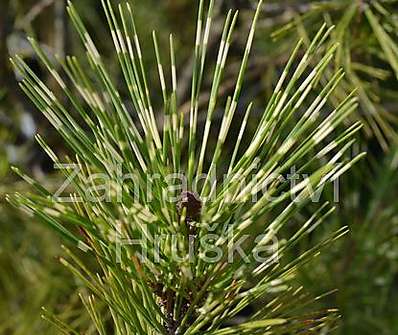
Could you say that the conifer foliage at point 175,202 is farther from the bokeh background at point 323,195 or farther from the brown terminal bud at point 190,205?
the bokeh background at point 323,195

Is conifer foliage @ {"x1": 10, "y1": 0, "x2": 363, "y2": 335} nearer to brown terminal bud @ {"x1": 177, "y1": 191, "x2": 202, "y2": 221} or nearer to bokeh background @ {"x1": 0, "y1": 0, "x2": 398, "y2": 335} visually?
brown terminal bud @ {"x1": 177, "y1": 191, "x2": 202, "y2": 221}

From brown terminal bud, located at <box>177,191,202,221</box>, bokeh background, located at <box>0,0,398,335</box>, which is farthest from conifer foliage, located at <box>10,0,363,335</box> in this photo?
bokeh background, located at <box>0,0,398,335</box>

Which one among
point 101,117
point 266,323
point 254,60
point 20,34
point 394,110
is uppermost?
point 20,34

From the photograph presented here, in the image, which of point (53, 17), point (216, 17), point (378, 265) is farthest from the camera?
point (53, 17)

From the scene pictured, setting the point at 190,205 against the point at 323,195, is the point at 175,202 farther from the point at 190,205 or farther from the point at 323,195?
the point at 323,195

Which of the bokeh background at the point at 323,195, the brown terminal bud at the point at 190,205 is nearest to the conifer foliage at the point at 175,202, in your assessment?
the brown terminal bud at the point at 190,205

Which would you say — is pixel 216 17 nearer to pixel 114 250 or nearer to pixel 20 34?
pixel 20 34

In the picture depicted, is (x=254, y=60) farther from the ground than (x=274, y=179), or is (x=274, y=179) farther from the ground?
(x=254, y=60)

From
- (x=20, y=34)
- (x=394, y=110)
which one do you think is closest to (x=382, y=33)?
(x=394, y=110)

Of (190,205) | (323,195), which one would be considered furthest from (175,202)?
(323,195)
